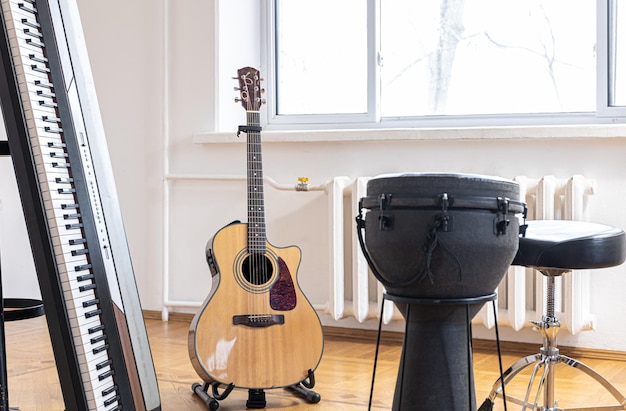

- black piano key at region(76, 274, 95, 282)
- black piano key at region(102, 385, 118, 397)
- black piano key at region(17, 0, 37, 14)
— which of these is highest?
black piano key at region(17, 0, 37, 14)

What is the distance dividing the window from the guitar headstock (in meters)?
1.12

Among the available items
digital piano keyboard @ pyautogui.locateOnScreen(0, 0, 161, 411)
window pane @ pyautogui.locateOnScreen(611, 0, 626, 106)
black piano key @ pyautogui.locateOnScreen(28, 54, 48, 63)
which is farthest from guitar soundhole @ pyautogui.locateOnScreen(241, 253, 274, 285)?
window pane @ pyautogui.locateOnScreen(611, 0, 626, 106)

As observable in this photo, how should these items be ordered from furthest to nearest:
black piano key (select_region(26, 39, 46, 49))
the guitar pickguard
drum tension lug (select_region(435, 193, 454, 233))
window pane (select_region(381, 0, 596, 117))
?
window pane (select_region(381, 0, 596, 117)) → the guitar pickguard → black piano key (select_region(26, 39, 46, 49)) → drum tension lug (select_region(435, 193, 454, 233))

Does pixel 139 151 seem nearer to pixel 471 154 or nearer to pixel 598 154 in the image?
pixel 471 154

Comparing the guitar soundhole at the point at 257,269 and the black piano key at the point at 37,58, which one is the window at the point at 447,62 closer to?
the guitar soundhole at the point at 257,269

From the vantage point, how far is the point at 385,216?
6.10ft

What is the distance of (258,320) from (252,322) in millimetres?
20

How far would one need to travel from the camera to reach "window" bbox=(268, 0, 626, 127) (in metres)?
3.51

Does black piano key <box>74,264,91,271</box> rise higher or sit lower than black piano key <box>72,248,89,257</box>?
lower

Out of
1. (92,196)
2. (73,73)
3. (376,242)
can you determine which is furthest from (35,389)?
(376,242)

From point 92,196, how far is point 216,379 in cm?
81

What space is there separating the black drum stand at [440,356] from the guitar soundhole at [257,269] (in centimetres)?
85

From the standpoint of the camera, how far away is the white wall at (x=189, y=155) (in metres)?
3.63

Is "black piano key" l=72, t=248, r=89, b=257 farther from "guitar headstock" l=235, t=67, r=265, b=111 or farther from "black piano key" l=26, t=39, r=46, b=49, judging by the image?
"guitar headstock" l=235, t=67, r=265, b=111
